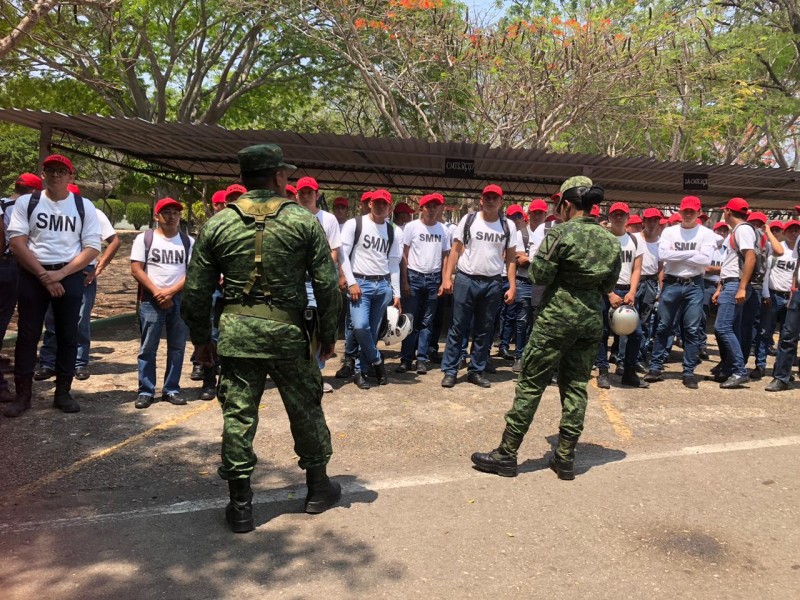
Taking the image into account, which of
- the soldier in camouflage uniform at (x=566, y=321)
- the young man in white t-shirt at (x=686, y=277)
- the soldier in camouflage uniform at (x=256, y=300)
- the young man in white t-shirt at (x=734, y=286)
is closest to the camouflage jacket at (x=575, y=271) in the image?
the soldier in camouflage uniform at (x=566, y=321)

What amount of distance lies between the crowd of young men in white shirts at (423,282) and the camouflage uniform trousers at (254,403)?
225 centimetres

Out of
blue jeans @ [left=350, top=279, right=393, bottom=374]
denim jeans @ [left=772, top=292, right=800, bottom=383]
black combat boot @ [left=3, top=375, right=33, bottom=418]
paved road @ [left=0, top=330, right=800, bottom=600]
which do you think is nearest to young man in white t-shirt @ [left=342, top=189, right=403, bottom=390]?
blue jeans @ [left=350, top=279, right=393, bottom=374]

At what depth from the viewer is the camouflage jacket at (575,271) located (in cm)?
405

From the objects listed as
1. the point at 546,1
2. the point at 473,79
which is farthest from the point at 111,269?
the point at 546,1

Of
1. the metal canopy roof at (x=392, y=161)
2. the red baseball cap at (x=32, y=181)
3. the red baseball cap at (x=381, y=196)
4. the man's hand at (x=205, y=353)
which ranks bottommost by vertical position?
the man's hand at (x=205, y=353)

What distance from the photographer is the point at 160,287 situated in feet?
18.0

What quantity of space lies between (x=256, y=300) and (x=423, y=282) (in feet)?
13.7

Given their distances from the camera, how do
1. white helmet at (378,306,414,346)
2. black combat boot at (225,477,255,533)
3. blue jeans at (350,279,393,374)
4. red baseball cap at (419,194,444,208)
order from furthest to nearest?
red baseball cap at (419,194,444,208) < white helmet at (378,306,414,346) < blue jeans at (350,279,393,374) < black combat boot at (225,477,255,533)

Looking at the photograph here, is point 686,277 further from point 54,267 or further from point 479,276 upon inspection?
point 54,267

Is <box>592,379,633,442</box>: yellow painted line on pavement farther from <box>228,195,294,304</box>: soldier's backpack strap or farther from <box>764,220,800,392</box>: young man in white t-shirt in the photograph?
<box>228,195,294,304</box>: soldier's backpack strap

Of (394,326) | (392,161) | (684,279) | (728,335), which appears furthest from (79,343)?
(728,335)

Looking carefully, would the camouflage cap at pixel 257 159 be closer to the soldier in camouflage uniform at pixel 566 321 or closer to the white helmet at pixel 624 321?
the soldier in camouflage uniform at pixel 566 321

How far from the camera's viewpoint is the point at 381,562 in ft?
9.82

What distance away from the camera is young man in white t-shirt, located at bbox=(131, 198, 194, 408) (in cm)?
542
